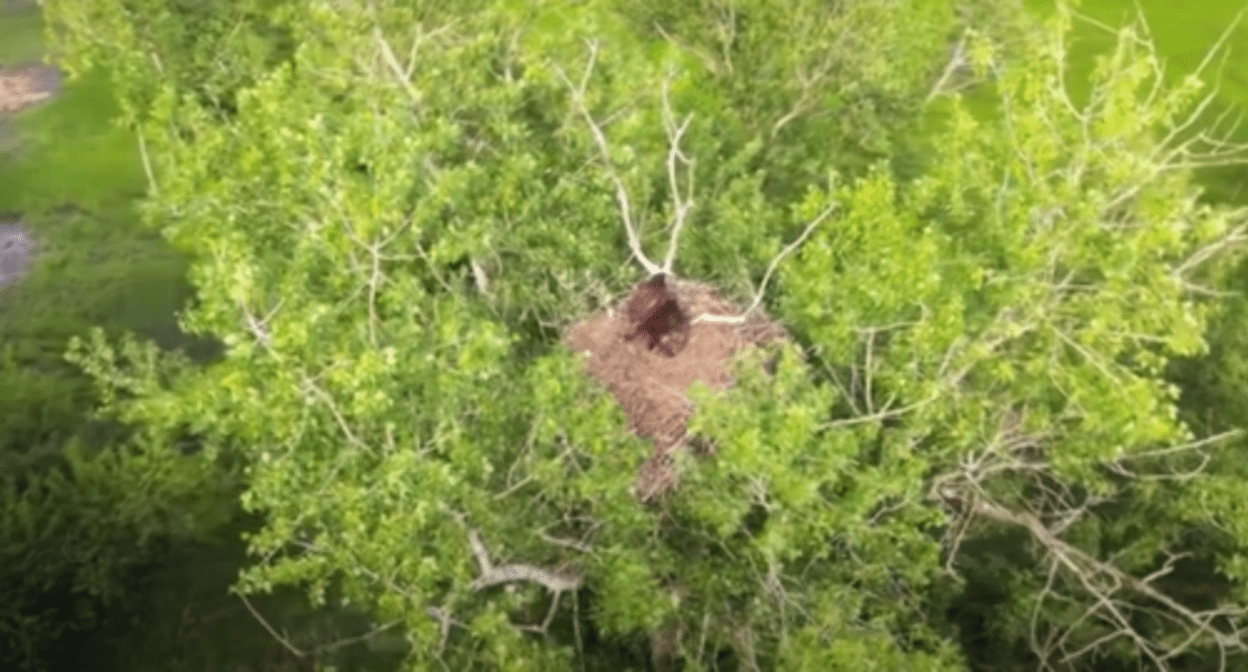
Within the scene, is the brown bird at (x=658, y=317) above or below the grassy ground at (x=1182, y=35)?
above

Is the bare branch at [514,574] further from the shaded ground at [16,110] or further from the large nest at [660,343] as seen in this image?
the shaded ground at [16,110]

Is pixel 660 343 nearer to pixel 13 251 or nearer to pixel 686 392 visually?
pixel 686 392

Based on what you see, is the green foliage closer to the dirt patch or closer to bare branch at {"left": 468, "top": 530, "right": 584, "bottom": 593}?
bare branch at {"left": 468, "top": 530, "right": 584, "bottom": 593}

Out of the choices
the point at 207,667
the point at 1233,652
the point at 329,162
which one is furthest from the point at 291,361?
the point at 1233,652

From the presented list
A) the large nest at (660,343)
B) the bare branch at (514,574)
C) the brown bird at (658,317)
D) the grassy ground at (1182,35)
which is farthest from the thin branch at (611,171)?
the grassy ground at (1182,35)

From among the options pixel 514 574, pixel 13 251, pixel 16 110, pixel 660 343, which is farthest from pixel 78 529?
pixel 16 110

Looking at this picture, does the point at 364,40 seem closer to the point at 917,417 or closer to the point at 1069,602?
the point at 917,417

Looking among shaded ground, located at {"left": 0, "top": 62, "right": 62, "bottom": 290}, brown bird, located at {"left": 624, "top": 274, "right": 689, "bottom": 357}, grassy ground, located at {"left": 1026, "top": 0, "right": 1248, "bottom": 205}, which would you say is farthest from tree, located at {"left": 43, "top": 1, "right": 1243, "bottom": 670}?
grassy ground, located at {"left": 1026, "top": 0, "right": 1248, "bottom": 205}
